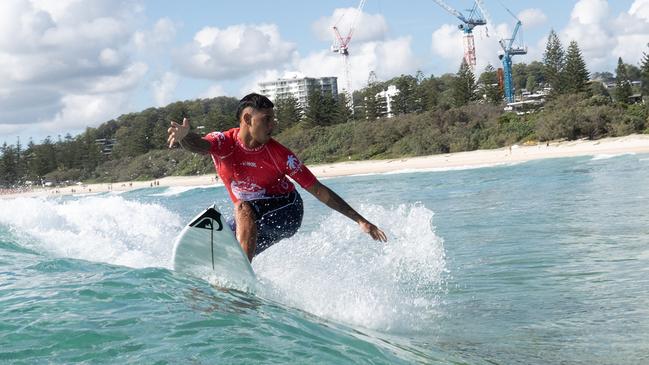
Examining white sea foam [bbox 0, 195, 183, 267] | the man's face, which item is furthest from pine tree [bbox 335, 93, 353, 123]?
the man's face

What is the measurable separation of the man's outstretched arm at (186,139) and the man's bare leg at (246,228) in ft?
1.93

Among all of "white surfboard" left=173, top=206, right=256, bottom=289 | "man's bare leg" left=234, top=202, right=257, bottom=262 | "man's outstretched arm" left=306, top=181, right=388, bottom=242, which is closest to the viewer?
"white surfboard" left=173, top=206, right=256, bottom=289

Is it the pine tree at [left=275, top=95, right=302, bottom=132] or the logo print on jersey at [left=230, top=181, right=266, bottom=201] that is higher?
the pine tree at [left=275, top=95, right=302, bottom=132]

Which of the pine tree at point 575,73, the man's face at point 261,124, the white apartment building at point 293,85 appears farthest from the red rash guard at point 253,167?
the white apartment building at point 293,85

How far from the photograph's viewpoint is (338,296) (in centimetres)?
560

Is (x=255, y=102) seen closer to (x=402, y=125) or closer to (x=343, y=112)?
(x=402, y=125)

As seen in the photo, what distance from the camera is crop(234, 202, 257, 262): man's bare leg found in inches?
217

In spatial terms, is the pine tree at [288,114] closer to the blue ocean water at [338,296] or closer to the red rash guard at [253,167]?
the blue ocean water at [338,296]

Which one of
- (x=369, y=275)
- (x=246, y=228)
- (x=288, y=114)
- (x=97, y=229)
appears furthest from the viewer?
(x=288, y=114)

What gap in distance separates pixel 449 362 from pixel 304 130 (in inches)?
3065

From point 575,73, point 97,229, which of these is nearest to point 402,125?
point 575,73

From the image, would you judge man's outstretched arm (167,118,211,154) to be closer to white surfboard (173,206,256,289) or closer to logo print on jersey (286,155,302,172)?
white surfboard (173,206,256,289)

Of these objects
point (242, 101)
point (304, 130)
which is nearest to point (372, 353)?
point (242, 101)

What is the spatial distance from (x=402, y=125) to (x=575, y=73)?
17865 millimetres
